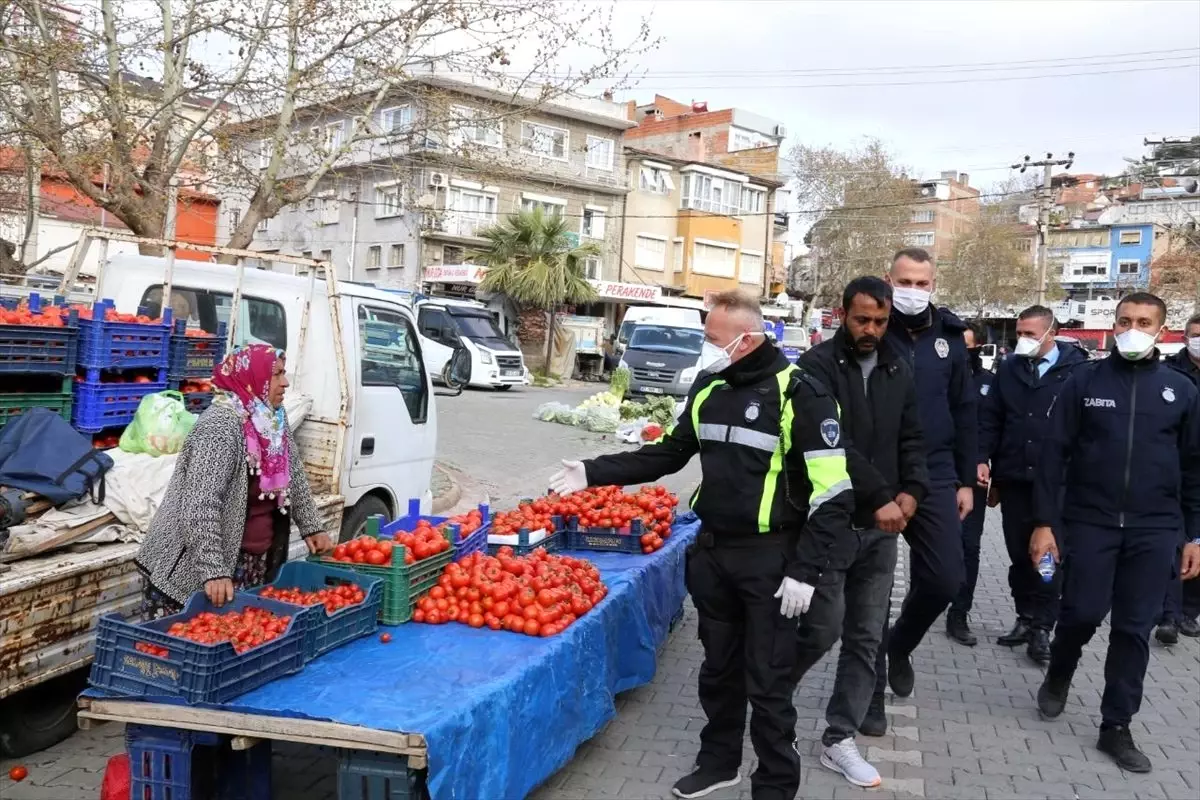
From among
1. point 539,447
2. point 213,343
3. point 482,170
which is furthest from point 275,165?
point 539,447

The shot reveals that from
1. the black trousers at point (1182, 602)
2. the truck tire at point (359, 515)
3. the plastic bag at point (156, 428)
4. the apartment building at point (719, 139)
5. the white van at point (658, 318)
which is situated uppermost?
the apartment building at point (719, 139)

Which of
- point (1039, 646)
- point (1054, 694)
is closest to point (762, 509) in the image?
point (1054, 694)

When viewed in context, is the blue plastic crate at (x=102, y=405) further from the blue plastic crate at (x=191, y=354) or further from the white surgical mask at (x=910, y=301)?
the white surgical mask at (x=910, y=301)

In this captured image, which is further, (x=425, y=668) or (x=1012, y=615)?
(x=1012, y=615)

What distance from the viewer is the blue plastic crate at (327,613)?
4004 mm

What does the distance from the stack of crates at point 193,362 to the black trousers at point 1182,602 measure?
7.19 m

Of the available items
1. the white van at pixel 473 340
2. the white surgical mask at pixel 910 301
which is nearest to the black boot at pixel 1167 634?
the white surgical mask at pixel 910 301

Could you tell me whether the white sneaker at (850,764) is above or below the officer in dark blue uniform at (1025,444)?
below

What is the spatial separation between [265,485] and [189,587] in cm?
58

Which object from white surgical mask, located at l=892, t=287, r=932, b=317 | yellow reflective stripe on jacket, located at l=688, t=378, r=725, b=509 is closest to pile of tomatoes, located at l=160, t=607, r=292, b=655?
yellow reflective stripe on jacket, located at l=688, t=378, r=725, b=509

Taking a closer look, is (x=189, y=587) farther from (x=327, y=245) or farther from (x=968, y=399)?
(x=327, y=245)

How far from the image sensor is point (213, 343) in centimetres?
695

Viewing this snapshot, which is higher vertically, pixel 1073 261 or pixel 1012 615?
pixel 1073 261

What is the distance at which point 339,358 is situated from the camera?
21.4 ft
